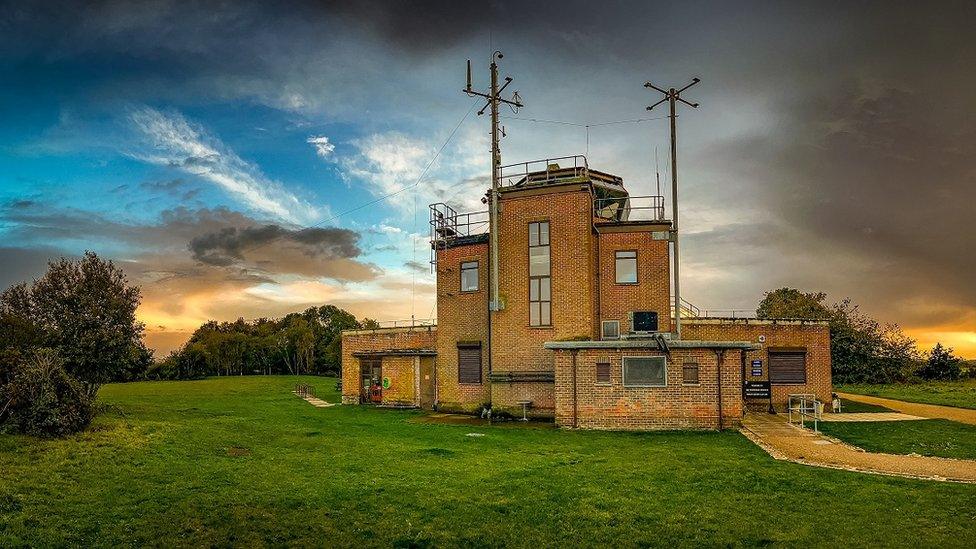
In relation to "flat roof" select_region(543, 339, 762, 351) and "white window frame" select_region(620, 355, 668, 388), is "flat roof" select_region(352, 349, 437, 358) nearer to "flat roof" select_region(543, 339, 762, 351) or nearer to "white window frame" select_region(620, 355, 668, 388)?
"flat roof" select_region(543, 339, 762, 351)

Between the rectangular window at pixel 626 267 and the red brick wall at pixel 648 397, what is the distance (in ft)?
22.7

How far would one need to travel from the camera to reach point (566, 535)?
888 centimetres

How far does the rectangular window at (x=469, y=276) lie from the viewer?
28.0 metres

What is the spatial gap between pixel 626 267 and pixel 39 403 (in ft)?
70.1

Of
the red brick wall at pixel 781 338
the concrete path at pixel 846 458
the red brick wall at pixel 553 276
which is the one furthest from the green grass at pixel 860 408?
the red brick wall at pixel 553 276

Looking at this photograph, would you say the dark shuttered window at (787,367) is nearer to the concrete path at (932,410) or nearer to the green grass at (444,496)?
the concrete path at (932,410)

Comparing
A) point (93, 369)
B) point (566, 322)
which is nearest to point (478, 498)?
point (566, 322)

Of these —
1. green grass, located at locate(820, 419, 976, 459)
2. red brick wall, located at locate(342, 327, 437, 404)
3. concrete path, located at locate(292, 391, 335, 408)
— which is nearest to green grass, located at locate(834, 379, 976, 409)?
green grass, located at locate(820, 419, 976, 459)

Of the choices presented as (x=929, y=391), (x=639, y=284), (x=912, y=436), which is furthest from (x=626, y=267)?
(x=929, y=391)

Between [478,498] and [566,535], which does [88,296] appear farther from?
[566,535]

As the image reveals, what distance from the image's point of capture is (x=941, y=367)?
154 feet

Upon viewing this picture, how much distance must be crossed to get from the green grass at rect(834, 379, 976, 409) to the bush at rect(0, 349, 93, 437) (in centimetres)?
3511

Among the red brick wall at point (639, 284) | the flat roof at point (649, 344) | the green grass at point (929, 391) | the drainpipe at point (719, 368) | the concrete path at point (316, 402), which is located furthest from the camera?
the concrete path at point (316, 402)

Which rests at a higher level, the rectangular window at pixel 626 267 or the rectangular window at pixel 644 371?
the rectangular window at pixel 626 267
